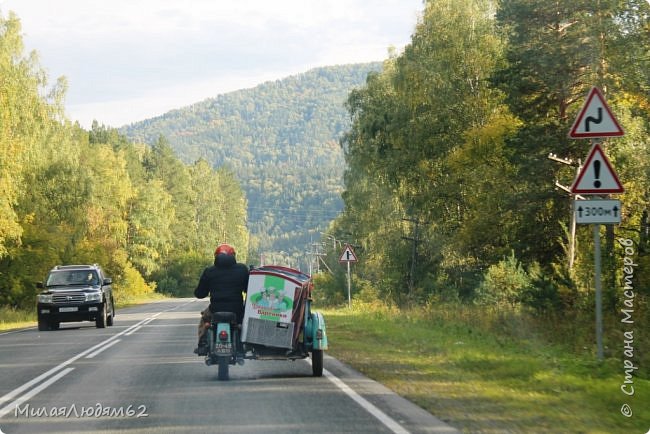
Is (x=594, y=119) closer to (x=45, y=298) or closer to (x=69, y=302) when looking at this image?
(x=69, y=302)

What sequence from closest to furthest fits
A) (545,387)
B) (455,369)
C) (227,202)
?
1. (545,387)
2. (455,369)
3. (227,202)

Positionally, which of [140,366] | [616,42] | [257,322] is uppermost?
[616,42]

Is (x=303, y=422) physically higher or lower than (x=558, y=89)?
lower

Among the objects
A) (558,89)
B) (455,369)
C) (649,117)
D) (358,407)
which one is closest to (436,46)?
(558,89)

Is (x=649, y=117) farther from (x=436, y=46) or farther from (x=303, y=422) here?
(x=303, y=422)

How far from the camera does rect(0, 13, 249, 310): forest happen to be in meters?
42.0

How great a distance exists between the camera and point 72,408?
1076cm

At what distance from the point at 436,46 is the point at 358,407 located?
32423 millimetres

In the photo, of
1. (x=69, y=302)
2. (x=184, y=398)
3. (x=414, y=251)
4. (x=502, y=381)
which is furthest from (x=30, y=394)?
(x=414, y=251)

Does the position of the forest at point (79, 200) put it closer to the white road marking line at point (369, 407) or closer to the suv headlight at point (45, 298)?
the suv headlight at point (45, 298)

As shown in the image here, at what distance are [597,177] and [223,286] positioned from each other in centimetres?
573

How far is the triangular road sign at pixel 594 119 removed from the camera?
12.5m

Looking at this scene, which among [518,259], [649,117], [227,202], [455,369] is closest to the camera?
[455,369]

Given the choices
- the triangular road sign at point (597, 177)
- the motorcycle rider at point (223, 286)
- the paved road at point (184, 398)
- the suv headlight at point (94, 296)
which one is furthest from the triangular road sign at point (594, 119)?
the suv headlight at point (94, 296)
